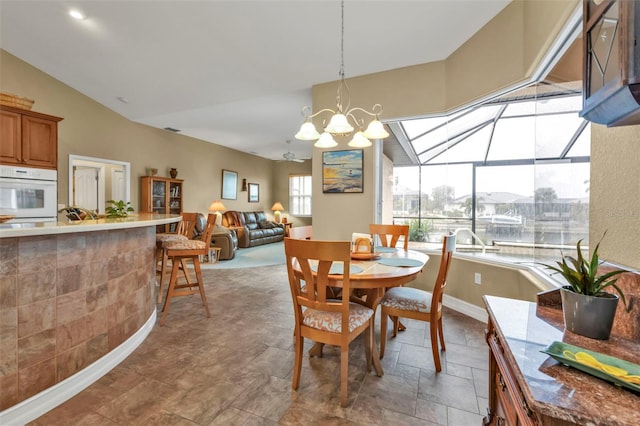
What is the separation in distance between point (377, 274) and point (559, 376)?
3.93ft

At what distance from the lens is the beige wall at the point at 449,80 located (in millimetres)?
2312

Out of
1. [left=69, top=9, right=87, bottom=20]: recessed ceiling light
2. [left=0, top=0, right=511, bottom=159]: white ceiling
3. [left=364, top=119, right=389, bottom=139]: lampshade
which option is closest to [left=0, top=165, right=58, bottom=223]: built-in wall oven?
[left=0, top=0, right=511, bottom=159]: white ceiling

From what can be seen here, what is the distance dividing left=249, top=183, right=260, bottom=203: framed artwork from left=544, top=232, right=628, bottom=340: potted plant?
909 centimetres

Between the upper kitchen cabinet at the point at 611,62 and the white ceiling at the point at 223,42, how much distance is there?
1967mm

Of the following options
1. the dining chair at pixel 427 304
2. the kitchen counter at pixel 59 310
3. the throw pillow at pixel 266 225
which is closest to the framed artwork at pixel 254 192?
the throw pillow at pixel 266 225

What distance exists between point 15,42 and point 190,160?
387 centimetres

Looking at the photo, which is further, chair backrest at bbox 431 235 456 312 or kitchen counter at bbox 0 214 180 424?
chair backrest at bbox 431 235 456 312

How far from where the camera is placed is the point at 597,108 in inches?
37.1

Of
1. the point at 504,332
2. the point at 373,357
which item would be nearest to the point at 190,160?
the point at 373,357

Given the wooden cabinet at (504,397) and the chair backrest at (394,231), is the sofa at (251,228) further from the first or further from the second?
the wooden cabinet at (504,397)

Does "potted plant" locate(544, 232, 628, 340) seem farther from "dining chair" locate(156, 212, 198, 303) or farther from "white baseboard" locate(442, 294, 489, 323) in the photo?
"dining chair" locate(156, 212, 198, 303)

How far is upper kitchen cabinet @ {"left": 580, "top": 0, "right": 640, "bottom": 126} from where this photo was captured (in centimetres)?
75

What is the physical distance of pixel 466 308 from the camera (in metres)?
3.14

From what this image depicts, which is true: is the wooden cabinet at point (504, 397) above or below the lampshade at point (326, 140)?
below
